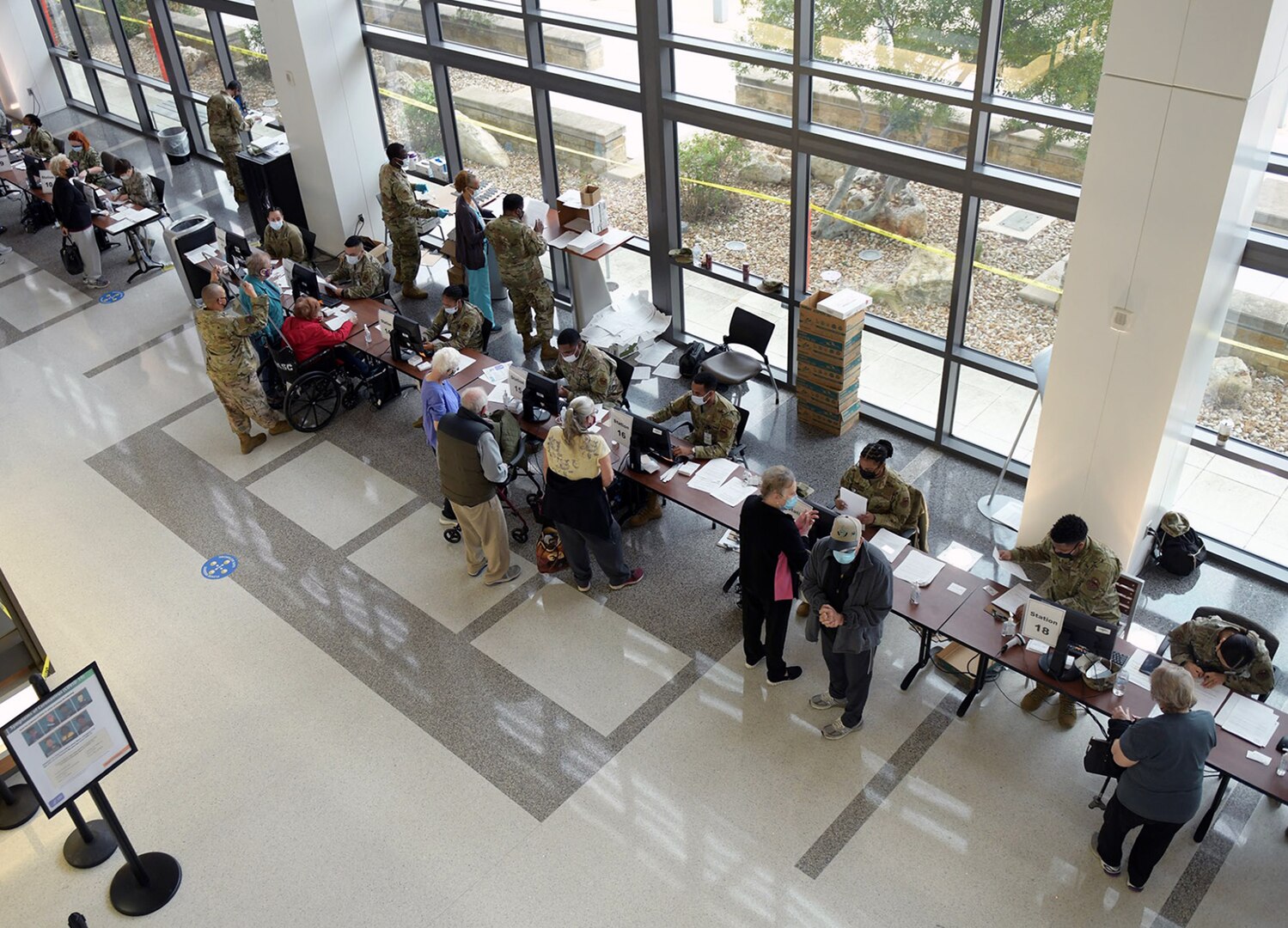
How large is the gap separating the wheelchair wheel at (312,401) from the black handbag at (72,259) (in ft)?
14.2

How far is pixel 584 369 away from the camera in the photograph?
7586mm

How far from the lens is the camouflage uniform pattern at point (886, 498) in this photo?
20.2 feet

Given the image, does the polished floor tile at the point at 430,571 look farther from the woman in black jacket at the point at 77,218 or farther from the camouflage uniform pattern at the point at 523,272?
the woman in black jacket at the point at 77,218

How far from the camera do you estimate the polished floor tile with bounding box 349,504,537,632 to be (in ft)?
22.6

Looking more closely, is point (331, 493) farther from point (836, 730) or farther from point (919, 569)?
point (919, 569)

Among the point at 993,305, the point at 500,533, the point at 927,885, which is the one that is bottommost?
the point at 927,885

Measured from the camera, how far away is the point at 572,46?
8.72 m

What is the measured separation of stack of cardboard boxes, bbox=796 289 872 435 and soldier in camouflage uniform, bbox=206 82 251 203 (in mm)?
6805

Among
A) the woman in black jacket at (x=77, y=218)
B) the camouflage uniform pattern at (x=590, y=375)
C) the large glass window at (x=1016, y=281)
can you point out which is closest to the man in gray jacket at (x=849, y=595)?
the large glass window at (x=1016, y=281)

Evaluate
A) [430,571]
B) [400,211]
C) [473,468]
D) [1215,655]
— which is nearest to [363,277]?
[400,211]

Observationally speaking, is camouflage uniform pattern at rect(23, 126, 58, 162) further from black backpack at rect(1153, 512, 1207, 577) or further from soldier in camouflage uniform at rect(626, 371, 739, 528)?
black backpack at rect(1153, 512, 1207, 577)

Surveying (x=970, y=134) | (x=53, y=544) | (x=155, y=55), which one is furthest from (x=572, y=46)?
(x=155, y=55)

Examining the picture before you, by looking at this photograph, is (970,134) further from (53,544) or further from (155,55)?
(155,55)

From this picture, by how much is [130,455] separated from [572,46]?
4963 mm
